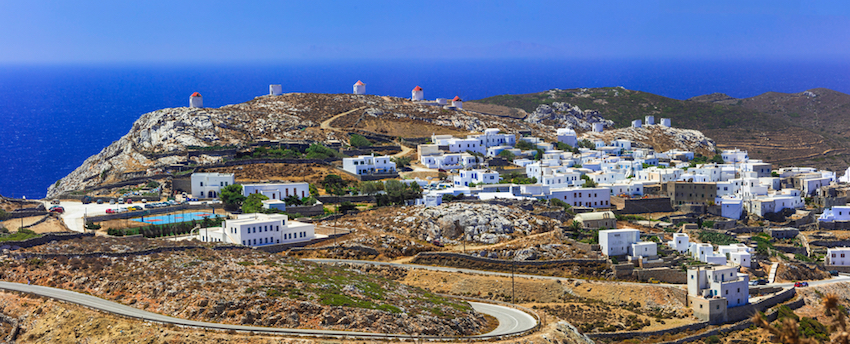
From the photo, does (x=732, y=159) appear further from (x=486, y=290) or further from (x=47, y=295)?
(x=47, y=295)

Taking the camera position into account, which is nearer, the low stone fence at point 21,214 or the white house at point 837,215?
the low stone fence at point 21,214

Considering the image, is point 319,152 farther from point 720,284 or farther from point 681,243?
point 720,284

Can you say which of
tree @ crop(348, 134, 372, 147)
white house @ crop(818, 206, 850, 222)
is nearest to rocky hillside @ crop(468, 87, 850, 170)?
white house @ crop(818, 206, 850, 222)

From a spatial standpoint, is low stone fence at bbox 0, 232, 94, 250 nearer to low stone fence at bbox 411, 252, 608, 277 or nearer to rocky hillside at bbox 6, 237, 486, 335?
rocky hillside at bbox 6, 237, 486, 335

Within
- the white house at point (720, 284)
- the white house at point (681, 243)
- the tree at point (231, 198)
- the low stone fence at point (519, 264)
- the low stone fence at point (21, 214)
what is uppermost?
the tree at point (231, 198)

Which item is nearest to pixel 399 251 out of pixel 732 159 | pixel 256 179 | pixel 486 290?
pixel 486 290

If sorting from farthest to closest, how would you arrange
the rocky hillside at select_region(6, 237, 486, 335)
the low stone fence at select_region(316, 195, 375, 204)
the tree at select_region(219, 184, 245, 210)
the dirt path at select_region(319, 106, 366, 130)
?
the dirt path at select_region(319, 106, 366, 130), the low stone fence at select_region(316, 195, 375, 204), the tree at select_region(219, 184, 245, 210), the rocky hillside at select_region(6, 237, 486, 335)

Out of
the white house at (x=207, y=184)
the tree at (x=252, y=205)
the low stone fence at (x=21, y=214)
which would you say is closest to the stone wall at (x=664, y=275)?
the tree at (x=252, y=205)

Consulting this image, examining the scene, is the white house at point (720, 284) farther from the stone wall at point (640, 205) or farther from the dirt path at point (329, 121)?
the dirt path at point (329, 121)
